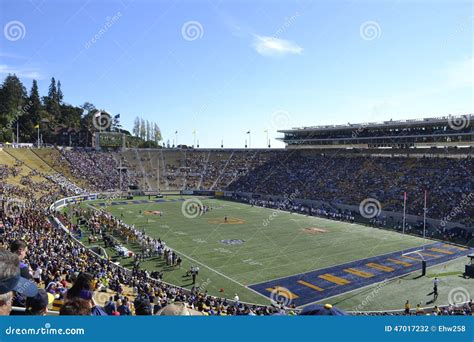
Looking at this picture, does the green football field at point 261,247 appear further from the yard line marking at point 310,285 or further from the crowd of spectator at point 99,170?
the crowd of spectator at point 99,170

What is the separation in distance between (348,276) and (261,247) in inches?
314

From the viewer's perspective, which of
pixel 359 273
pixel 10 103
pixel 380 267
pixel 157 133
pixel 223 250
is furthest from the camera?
pixel 157 133

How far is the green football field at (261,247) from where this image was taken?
68.5 ft

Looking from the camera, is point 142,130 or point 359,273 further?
point 142,130

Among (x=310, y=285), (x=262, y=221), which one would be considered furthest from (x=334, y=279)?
(x=262, y=221)

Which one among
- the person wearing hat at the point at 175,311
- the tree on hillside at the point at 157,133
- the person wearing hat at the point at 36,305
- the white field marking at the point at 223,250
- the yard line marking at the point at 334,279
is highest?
the tree on hillside at the point at 157,133

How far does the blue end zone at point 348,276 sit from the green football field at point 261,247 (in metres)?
0.71

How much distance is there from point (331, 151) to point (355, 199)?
21.0 m

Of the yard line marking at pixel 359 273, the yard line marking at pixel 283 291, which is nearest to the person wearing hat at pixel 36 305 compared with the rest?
the yard line marking at pixel 283 291

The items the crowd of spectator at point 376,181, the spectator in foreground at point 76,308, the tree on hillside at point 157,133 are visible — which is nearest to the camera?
the spectator in foreground at point 76,308

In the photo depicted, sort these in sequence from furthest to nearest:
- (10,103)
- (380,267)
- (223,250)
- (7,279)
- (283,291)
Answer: (10,103) < (223,250) < (380,267) < (283,291) < (7,279)

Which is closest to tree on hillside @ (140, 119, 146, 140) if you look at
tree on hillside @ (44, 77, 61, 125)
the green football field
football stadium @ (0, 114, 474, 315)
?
tree on hillside @ (44, 77, 61, 125)

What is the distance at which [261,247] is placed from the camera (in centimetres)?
2908

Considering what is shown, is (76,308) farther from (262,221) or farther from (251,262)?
(262,221)
